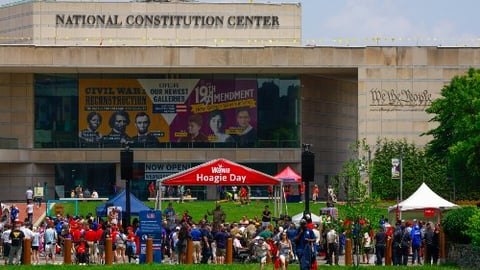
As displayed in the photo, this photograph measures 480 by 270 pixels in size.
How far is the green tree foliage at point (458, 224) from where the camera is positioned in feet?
131

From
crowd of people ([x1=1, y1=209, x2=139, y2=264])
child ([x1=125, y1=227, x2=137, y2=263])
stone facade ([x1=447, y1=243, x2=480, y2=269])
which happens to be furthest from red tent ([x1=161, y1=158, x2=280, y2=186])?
stone facade ([x1=447, y1=243, x2=480, y2=269])

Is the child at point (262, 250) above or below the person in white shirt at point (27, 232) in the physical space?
below

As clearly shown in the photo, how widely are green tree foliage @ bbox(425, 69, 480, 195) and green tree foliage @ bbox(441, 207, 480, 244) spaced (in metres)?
18.9

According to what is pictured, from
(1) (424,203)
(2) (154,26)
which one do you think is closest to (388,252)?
(1) (424,203)

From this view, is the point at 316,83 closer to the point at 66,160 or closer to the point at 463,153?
the point at 66,160

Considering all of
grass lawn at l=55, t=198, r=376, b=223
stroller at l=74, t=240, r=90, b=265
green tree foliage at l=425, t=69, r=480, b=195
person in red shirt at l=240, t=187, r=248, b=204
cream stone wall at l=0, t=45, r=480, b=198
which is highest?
cream stone wall at l=0, t=45, r=480, b=198

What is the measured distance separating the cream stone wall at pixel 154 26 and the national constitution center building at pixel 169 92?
2.5 inches

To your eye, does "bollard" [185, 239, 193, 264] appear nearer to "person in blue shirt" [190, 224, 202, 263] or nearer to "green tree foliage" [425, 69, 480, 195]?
"person in blue shirt" [190, 224, 202, 263]

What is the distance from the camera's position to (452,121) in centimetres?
6719

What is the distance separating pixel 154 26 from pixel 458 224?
153 ft

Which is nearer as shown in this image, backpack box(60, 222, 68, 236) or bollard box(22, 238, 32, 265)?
bollard box(22, 238, 32, 265)

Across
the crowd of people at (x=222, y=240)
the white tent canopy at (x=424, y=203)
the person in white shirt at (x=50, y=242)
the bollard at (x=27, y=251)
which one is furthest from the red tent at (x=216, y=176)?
the bollard at (x=27, y=251)

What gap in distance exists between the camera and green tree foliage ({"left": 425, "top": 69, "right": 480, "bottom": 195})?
2408 inches

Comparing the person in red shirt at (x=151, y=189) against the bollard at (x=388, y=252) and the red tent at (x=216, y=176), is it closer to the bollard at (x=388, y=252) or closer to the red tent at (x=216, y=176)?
the red tent at (x=216, y=176)
